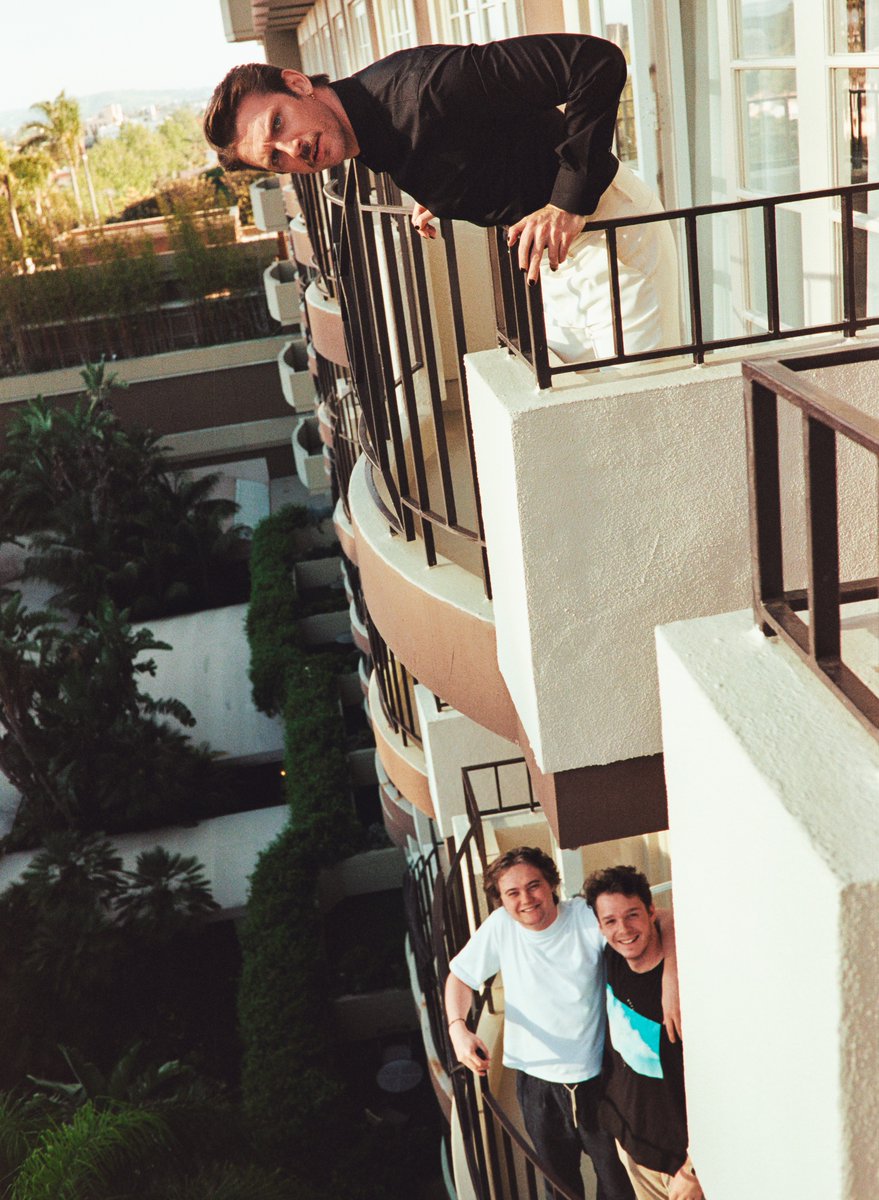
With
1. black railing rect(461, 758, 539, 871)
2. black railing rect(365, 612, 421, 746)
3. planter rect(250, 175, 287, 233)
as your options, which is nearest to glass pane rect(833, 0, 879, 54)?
black railing rect(461, 758, 539, 871)

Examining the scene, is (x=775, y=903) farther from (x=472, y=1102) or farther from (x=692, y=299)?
(x=472, y=1102)

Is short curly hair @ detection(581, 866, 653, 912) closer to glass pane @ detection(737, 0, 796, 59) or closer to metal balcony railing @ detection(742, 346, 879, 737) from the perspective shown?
metal balcony railing @ detection(742, 346, 879, 737)

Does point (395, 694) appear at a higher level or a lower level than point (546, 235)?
lower

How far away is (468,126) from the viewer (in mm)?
3004

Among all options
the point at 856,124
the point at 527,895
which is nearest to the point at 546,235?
the point at 856,124

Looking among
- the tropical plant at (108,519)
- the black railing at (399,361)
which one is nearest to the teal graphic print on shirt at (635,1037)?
the black railing at (399,361)

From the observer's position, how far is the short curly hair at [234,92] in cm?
291

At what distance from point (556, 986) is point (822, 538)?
7.96 ft

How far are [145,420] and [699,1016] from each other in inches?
1231

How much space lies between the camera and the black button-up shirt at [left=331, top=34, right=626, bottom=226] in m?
2.89

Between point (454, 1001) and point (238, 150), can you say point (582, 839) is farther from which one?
point (238, 150)

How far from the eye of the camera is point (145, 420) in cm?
3238

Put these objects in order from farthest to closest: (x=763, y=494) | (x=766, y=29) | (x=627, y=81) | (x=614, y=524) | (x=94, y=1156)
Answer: (x=94, y=1156) < (x=627, y=81) < (x=766, y=29) < (x=614, y=524) < (x=763, y=494)

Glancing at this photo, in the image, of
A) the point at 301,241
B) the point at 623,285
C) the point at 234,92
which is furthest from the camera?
the point at 301,241
